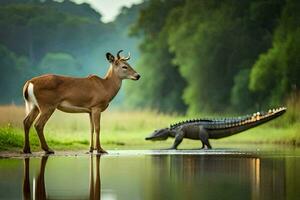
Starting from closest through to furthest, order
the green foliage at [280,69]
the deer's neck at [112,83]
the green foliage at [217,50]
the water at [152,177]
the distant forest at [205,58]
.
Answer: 1. the water at [152,177]
2. the deer's neck at [112,83]
3. the green foliage at [280,69]
4. the distant forest at [205,58]
5. the green foliage at [217,50]

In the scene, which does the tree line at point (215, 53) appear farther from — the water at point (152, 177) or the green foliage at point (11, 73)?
the water at point (152, 177)

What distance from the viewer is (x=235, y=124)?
2311 centimetres

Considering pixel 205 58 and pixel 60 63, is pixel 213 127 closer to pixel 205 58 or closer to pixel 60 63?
pixel 205 58

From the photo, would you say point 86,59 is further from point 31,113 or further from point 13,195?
point 13,195

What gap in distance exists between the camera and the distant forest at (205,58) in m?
39.9

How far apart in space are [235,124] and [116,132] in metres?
9.18

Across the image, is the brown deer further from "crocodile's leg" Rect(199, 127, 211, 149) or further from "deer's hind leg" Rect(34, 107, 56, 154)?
"crocodile's leg" Rect(199, 127, 211, 149)

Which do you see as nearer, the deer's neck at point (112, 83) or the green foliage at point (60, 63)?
the deer's neck at point (112, 83)

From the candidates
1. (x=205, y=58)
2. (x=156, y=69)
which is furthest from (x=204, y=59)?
(x=156, y=69)

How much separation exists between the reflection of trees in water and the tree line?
22.5 m

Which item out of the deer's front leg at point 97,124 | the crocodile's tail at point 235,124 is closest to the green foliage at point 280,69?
the crocodile's tail at point 235,124

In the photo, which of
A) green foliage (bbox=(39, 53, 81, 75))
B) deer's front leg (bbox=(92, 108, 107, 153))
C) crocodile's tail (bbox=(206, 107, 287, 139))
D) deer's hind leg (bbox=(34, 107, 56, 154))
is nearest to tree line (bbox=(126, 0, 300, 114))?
green foliage (bbox=(39, 53, 81, 75))

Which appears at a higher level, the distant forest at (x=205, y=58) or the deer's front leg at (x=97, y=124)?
the distant forest at (x=205, y=58)

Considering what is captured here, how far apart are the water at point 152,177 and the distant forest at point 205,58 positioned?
69.4 feet
